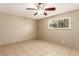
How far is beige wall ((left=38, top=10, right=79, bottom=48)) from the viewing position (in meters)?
2.36

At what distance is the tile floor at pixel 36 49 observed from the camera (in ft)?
8.77

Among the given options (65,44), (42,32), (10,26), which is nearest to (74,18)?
(65,44)

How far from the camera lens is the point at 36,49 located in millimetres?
3229

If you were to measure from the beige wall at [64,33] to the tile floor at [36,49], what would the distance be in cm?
23

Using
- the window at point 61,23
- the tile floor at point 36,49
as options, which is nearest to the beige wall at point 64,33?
the window at point 61,23

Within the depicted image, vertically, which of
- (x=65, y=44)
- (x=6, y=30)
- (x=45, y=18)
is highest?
(x=45, y=18)

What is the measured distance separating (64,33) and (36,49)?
49.5 inches

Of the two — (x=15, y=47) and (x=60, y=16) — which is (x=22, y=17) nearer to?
(x=60, y=16)

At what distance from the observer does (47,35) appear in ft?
9.05

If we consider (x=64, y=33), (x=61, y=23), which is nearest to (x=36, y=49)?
(x=64, y=33)

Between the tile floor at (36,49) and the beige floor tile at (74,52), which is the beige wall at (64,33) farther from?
the tile floor at (36,49)

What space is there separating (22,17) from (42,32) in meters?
0.71

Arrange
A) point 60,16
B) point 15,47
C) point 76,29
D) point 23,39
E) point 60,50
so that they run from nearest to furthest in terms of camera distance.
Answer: point 76,29, point 60,16, point 23,39, point 60,50, point 15,47

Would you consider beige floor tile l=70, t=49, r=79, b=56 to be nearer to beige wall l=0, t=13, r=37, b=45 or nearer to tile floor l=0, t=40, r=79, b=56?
tile floor l=0, t=40, r=79, b=56
